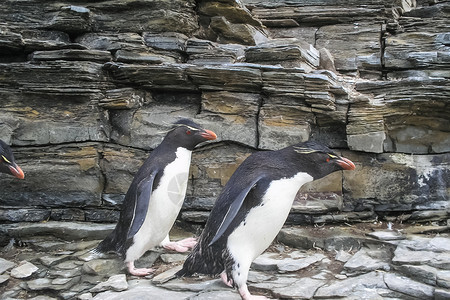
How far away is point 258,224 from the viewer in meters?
3.39

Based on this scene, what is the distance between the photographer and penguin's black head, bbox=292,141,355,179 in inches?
141

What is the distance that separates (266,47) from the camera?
5.38m

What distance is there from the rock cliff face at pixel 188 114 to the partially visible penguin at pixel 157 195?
868mm

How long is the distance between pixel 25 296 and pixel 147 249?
114cm

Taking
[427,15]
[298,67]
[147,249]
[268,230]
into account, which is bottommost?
[147,249]

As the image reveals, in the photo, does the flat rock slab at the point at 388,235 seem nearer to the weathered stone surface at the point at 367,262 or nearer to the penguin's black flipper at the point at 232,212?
the weathered stone surface at the point at 367,262

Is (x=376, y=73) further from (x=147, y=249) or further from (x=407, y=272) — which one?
(x=147, y=249)

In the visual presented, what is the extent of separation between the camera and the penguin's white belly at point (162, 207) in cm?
421

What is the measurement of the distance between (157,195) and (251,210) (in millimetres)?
1182

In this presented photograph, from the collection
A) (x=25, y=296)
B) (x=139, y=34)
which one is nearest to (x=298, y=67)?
(x=139, y=34)

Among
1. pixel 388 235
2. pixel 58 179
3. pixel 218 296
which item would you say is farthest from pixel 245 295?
pixel 58 179

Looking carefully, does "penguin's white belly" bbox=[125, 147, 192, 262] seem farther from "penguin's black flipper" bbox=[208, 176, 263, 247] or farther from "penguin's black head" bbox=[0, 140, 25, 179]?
"penguin's black head" bbox=[0, 140, 25, 179]

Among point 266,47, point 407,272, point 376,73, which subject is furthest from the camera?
point 376,73

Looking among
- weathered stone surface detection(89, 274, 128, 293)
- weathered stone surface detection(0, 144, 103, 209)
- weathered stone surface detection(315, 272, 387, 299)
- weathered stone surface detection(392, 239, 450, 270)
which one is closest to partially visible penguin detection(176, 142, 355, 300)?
→ weathered stone surface detection(315, 272, 387, 299)
